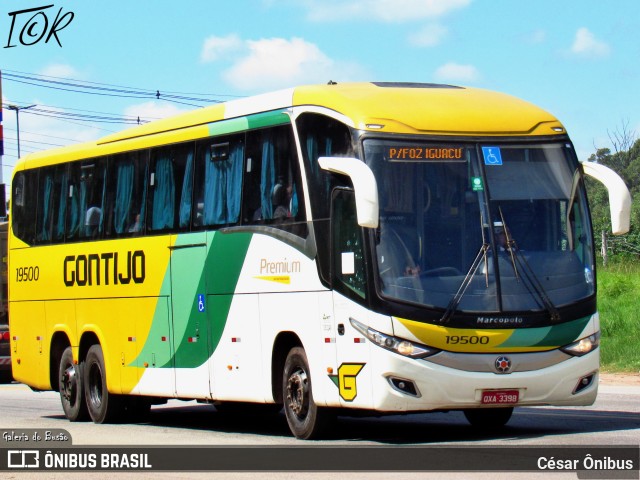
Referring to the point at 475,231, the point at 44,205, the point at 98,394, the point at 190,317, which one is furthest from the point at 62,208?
the point at 475,231

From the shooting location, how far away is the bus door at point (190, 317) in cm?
1617

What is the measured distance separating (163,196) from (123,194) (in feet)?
4.27

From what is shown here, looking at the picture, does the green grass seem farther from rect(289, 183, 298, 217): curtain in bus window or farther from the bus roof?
rect(289, 183, 298, 217): curtain in bus window

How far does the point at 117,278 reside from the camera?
18.3 meters

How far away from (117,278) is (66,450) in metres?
4.78

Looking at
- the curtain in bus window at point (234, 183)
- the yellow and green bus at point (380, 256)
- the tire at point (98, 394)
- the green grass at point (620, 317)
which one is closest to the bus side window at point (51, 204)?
the tire at point (98, 394)

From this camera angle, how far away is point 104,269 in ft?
61.1

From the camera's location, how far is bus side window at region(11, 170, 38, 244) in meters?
20.9

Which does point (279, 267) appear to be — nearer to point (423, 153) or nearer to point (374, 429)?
point (423, 153)

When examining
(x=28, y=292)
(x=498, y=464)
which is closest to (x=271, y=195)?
(x=498, y=464)

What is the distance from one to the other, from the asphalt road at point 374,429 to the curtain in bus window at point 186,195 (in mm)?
2610

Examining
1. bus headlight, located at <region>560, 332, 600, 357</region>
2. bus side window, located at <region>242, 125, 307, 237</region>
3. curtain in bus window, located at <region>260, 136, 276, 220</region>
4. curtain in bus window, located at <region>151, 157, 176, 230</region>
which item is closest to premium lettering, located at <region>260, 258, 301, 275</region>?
bus side window, located at <region>242, 125, 307, 237</region>

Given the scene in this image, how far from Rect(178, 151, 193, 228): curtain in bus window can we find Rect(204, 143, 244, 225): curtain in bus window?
1.40 feet

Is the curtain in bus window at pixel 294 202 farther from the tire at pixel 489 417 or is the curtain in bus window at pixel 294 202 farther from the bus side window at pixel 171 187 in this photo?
the tire at pixel 489 417
